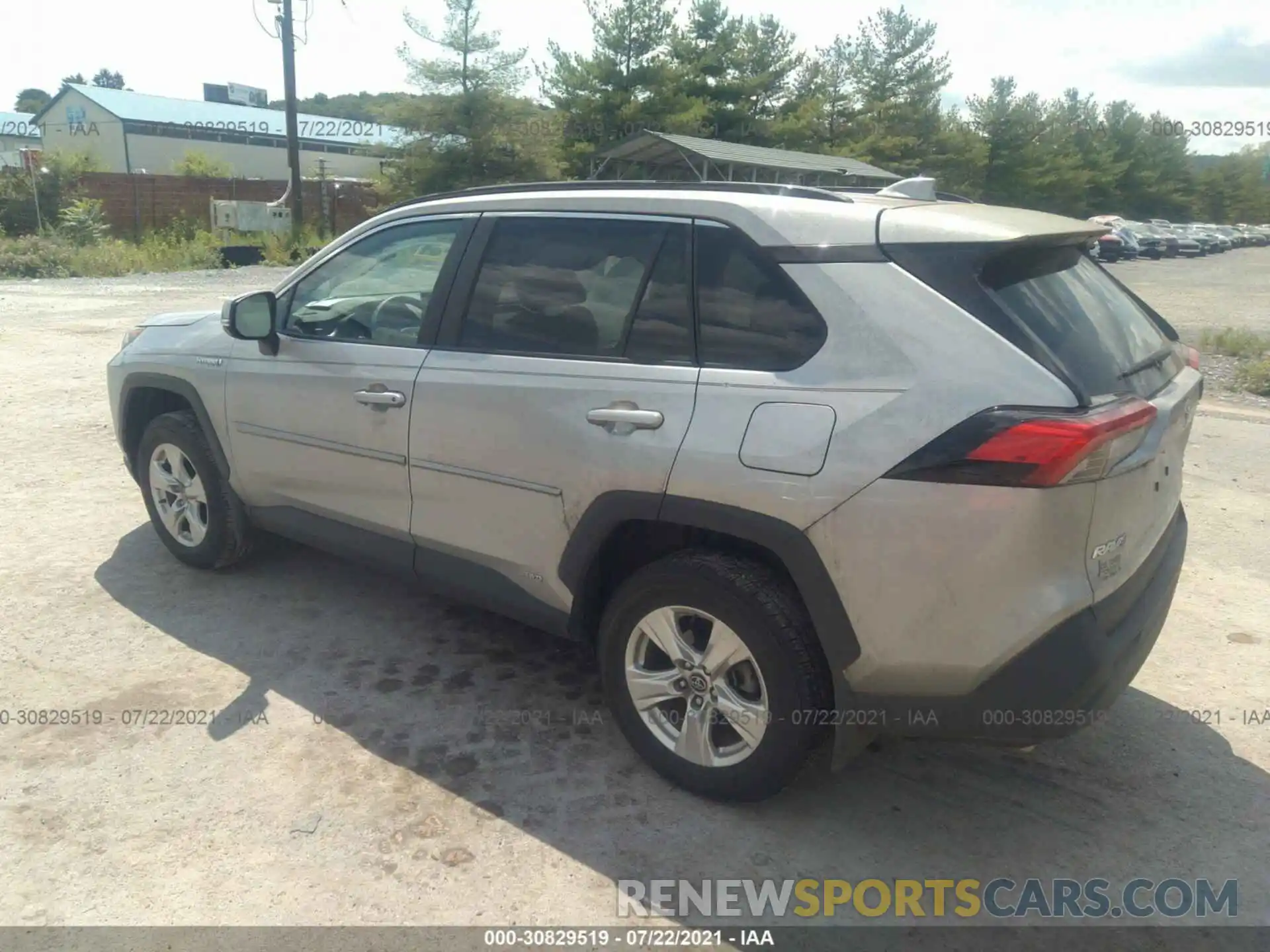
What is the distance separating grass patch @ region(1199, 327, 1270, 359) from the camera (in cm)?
1205

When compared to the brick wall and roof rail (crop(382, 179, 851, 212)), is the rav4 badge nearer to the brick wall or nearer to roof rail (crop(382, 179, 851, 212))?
roof rail (crop(382, 179, 851, 212))

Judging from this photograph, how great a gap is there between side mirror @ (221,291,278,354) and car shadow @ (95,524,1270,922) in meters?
1.23

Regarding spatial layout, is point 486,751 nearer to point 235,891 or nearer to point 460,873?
point 460,873

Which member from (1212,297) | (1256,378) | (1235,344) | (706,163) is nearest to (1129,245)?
A: (1212,297)

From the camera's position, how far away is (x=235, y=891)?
8.70 feet

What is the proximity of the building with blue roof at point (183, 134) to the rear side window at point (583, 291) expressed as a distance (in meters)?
47.9

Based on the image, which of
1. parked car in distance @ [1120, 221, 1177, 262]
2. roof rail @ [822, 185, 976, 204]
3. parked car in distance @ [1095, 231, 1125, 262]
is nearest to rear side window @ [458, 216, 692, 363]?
roof rail @ [822, 185, 976, 204]

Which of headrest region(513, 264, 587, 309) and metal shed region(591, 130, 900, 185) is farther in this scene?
metal shed region(591, 130, 900, 185)

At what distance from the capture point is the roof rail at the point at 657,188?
117 inches

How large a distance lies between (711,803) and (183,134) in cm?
5797

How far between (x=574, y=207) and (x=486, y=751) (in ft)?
6.22

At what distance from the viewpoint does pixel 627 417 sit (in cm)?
294

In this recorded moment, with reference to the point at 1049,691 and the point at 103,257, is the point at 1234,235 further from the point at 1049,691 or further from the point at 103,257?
the point at 1049,691

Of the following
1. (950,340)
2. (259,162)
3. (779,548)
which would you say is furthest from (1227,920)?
(259,162)
